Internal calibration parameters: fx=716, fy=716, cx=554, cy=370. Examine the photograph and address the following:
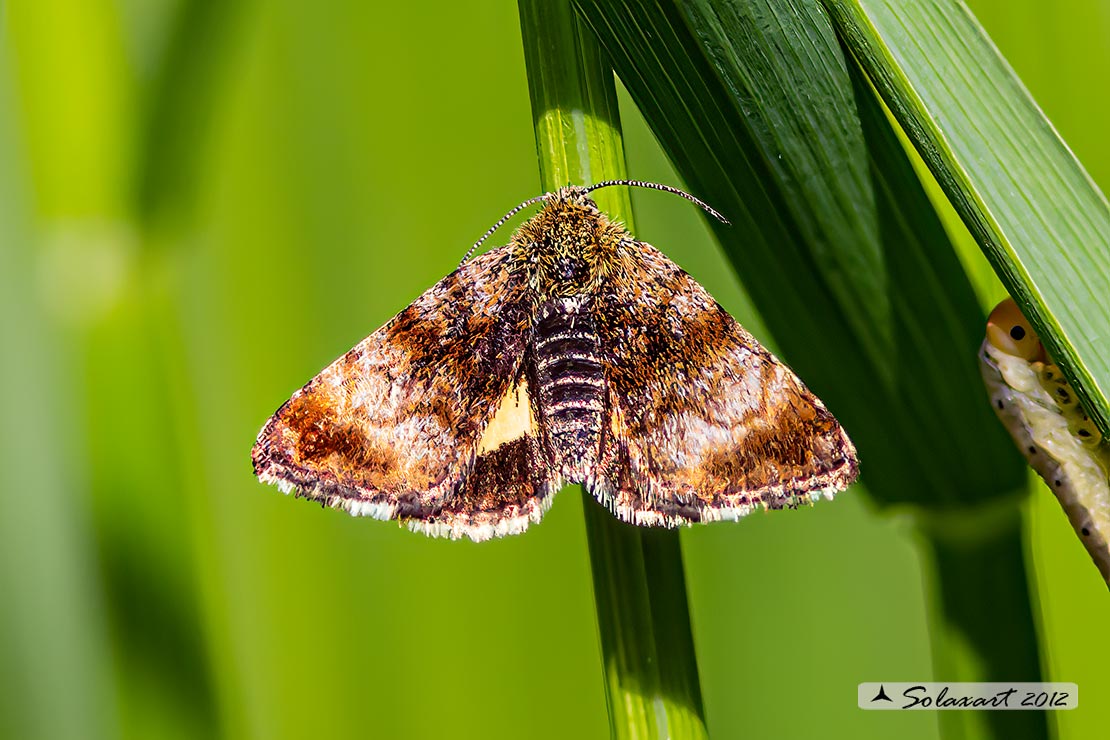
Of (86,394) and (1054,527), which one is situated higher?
(86,394)

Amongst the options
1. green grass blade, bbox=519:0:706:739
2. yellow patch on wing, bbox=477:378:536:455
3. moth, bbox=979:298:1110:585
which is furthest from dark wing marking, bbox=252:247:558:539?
moth, bbox=979:298:1110:585

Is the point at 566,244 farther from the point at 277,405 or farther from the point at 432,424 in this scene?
the point at 277,405

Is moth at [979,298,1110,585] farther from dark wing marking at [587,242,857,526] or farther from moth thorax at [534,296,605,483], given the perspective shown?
moth thorax at [534,296,605,483]

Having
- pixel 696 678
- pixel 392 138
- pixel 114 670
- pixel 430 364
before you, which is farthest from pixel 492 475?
pixel 392 138

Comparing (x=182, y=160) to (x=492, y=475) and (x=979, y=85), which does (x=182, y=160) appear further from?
(x=979, y=85)

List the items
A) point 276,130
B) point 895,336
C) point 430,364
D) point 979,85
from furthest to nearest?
point 276,130, point 430,364, point 895,336, point 979,85

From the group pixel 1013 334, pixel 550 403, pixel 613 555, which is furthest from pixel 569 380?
pixel 1013 334
